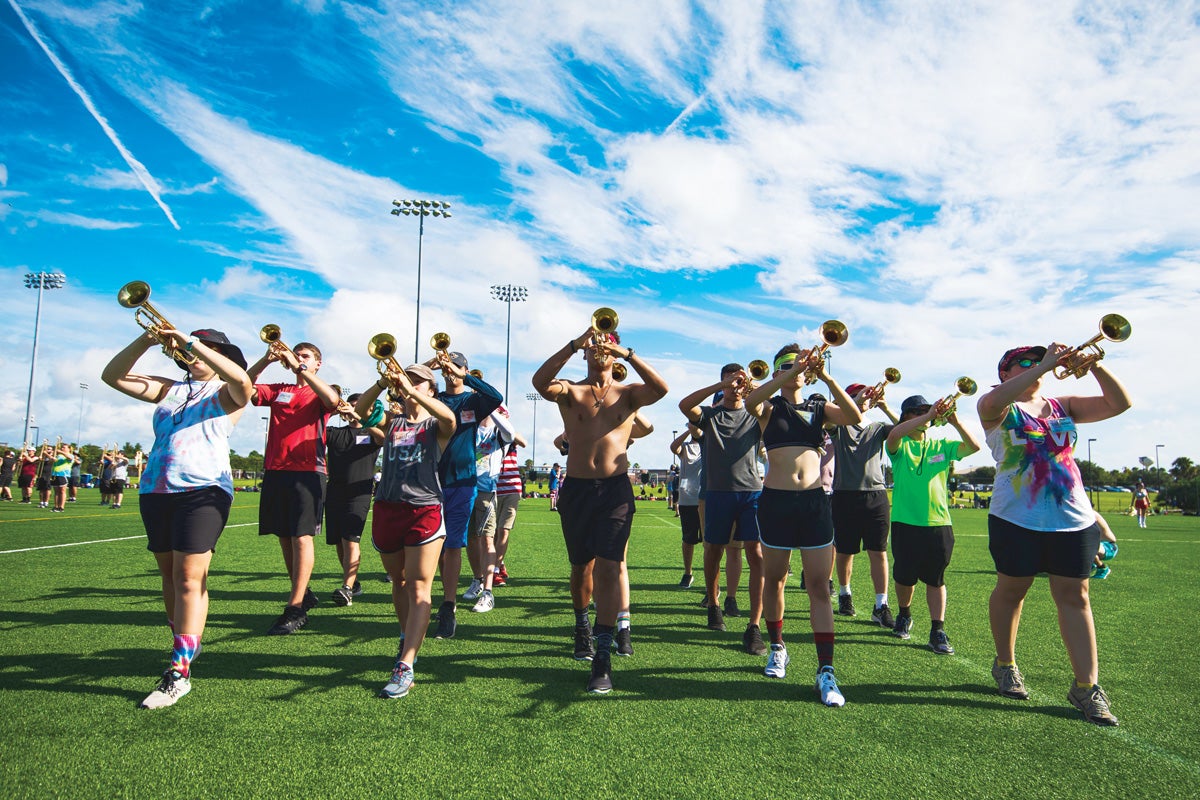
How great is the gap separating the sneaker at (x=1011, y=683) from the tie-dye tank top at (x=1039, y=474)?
1.06m

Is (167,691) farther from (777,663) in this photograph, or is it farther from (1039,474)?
(1039,474)

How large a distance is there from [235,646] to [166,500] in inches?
67.0

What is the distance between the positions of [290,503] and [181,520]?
1.72m

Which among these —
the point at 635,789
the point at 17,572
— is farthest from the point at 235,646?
the point at 17,572

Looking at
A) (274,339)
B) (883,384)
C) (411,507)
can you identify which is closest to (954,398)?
(883,384)

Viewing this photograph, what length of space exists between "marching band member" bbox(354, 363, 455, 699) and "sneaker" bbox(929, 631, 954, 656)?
4264 millimetres

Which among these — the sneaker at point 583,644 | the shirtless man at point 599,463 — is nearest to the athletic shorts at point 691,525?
the sneaker at point 583,644

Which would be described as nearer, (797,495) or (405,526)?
(405,526)

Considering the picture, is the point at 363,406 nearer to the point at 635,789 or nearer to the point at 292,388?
the point at 292,388

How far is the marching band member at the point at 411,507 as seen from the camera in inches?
171

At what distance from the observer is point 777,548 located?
182 inches

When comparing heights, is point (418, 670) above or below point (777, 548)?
below

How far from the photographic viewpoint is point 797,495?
4637mm

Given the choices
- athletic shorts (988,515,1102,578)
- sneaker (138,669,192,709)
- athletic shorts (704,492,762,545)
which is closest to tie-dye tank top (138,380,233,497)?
sneaker (138,669,192,709)
